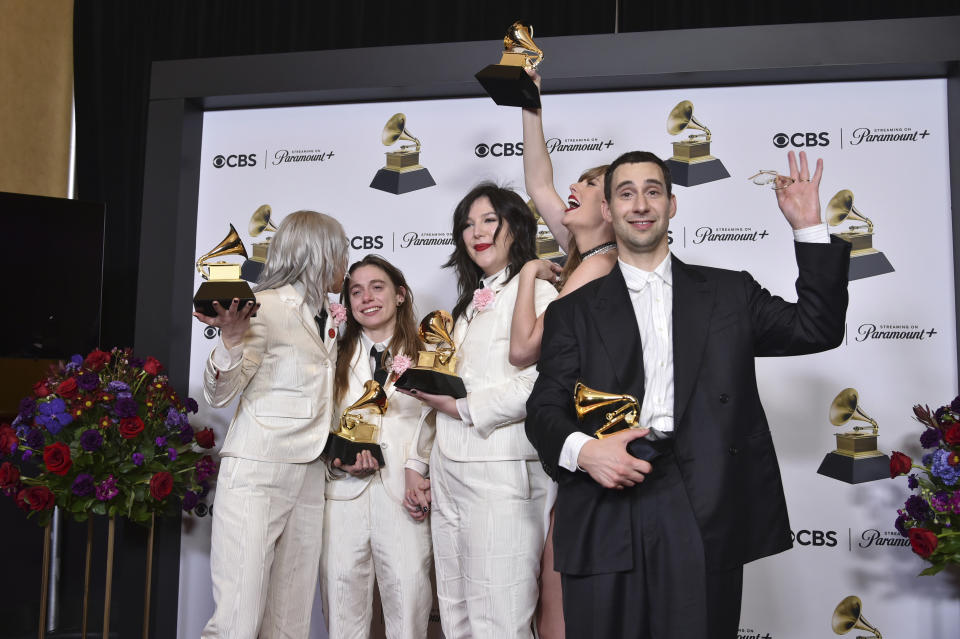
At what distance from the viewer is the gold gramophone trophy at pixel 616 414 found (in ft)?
7.15

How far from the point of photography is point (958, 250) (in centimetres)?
402

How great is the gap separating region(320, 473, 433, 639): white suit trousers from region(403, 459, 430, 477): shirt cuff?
16 centimetres

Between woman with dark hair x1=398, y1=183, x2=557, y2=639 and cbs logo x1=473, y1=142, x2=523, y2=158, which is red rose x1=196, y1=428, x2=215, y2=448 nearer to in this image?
woman with dark hair x1=398, y1=183, x2=557, y2=639

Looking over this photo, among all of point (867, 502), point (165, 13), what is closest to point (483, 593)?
point (867, 502)

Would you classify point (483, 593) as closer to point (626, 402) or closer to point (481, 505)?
point (481, 505)

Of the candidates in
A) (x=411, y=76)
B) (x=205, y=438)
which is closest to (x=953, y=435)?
(x=411, y=76)

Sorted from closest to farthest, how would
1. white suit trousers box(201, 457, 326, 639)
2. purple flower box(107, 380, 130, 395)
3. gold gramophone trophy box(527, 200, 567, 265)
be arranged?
white suit trousers box(201, 457, 326, 639)
purple flower box(107, 380, 130, 395)
gold gramophone trophy box(527, 200, 567, 265)

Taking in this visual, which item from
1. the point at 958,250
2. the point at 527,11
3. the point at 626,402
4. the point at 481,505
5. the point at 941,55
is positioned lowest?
the point at 481,505

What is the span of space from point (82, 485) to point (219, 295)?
1377 millimetres

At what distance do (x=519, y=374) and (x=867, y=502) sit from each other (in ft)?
6.89

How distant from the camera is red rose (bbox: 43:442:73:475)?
11.7 ft

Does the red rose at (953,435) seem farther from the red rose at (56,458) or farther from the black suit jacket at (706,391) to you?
the red rose at (56,458)

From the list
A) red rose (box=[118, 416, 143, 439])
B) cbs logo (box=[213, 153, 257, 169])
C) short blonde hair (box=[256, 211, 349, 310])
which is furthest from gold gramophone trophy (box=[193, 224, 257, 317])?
cbs logo (box=[213, 153, 257, 169])

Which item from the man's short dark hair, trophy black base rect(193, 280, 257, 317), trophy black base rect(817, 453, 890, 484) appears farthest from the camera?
trophy black base rect(817, 453, 890, 484)
